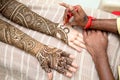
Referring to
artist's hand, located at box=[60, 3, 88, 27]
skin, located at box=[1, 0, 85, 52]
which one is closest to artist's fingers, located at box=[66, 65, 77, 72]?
skin, located at box=[1, 0, 85, 52]

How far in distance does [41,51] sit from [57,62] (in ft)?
0.35

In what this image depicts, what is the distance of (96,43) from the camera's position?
4.08 ft

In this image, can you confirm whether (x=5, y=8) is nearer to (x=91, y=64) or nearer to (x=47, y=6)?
(x=47, y=6)

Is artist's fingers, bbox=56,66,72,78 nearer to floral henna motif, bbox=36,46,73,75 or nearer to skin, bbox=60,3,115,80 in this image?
floral henna motif, bbox=36,46,73,75

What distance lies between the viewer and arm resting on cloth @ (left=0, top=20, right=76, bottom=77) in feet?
3.97

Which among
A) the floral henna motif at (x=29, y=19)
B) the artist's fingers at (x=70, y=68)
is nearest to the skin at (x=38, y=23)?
the floral henna motif at (x=29, y=19)

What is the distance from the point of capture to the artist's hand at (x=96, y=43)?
3.97 feet

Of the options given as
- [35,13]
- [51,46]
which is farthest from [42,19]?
[51,46]

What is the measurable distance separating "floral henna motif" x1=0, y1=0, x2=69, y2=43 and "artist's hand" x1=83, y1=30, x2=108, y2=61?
0.41 feet

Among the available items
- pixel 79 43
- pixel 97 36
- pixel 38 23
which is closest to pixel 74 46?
pixel 79 43

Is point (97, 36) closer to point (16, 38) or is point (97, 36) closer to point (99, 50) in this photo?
point (99, 50)

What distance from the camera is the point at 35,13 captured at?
4.54ft

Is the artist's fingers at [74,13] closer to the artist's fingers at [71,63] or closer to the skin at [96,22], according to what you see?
the skin at [96,22]

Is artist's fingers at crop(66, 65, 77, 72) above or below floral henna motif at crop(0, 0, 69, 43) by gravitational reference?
below
